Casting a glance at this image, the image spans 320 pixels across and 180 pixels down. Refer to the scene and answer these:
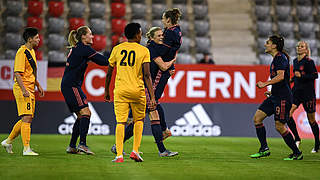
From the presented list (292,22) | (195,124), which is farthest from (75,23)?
(292,22)

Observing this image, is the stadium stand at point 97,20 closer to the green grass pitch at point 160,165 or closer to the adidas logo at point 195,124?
the adidas logo at point 195,124

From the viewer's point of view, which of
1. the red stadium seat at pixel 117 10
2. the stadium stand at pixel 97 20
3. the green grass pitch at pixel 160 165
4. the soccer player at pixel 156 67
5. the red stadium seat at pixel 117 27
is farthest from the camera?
the red stadium seat at pixel 117 10

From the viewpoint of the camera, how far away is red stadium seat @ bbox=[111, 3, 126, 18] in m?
18.8

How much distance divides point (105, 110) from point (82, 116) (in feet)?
15.1

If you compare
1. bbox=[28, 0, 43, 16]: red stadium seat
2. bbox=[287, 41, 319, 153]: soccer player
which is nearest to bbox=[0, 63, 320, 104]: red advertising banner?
bbox=[287, 41, 319, 153]: soccer player

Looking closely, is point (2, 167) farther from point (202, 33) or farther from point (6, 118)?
point (202, 33)

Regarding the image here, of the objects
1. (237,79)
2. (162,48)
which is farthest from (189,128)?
(162,48)

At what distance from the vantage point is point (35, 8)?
18.2 metres

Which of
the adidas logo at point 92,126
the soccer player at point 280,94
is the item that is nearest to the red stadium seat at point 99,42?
the adidas logo at point 92,126

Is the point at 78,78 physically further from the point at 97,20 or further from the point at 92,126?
the point at 97,20

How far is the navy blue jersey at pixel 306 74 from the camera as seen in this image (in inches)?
399

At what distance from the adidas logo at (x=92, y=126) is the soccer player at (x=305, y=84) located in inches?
183

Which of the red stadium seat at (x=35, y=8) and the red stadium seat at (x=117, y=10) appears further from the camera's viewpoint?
the red stadium seat at (x=117, y=10)

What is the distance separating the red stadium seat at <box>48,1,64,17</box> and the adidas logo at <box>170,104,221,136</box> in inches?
276
